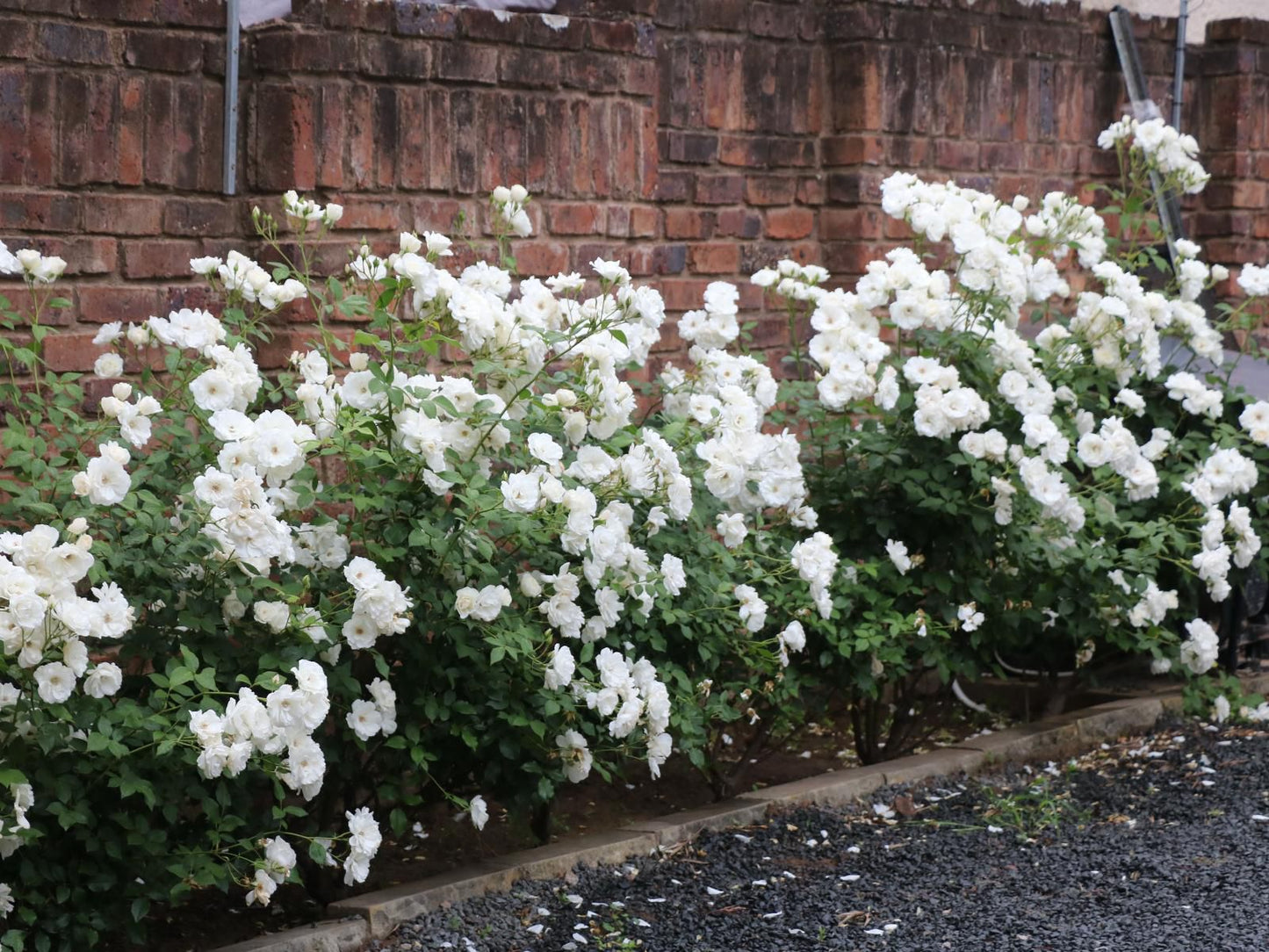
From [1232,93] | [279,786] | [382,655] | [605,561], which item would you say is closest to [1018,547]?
[605,561]

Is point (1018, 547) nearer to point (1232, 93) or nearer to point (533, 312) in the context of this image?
point (533, 312)

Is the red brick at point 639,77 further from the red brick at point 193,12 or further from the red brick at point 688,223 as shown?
the red brick at point 193,12

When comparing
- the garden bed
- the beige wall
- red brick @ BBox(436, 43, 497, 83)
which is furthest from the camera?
the beige wall

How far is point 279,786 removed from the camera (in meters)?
3.01

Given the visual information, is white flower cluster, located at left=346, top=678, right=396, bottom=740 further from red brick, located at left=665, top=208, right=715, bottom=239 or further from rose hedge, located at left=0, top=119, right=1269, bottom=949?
red brick, located at left=665, top=208, right=715, bottom=239

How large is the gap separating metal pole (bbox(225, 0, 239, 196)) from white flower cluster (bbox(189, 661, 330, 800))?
4.48 ft

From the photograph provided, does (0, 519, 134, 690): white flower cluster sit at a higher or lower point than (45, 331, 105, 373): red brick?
lower

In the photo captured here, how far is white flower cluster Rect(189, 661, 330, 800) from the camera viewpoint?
109 inches

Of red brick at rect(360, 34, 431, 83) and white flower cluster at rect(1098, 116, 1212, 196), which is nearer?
red brick at rect(360, 34, 431, 83)

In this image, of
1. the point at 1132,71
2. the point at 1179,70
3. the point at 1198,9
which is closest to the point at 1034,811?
the point at 1132,71

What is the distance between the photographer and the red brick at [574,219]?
4.43m

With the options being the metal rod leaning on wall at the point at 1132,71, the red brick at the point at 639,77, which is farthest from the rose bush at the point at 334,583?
the metal rod leaning on wall at the point at 1132,71

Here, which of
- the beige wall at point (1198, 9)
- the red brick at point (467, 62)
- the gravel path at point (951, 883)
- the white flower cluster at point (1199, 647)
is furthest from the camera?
the beige wall at point (1198, 9)

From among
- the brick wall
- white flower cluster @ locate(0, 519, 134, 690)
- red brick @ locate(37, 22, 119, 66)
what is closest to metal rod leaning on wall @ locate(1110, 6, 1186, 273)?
the brick wall
